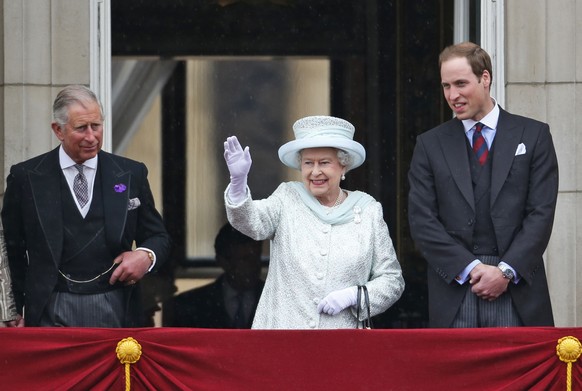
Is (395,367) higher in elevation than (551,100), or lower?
lower

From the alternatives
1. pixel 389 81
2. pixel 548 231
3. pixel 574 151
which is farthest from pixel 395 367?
pixel 389 81

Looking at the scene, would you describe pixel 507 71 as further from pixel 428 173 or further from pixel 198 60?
pixel 198 60

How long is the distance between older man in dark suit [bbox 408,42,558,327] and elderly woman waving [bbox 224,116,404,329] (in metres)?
0.23

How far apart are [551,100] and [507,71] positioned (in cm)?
31

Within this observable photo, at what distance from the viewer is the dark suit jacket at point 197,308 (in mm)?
10906

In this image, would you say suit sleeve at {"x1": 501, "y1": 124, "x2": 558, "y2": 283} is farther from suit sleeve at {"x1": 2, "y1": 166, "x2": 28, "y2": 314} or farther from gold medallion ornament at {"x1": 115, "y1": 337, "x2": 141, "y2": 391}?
suit sleeve at {"x1": 2, "y1": 166, "x2": 28, "y2": 314}

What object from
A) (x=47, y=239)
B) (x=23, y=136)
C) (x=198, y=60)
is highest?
(x=198, y=60)

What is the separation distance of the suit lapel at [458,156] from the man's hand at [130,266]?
147 centimetres

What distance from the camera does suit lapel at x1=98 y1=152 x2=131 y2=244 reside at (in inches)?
273

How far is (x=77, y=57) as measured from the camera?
876 centimetres

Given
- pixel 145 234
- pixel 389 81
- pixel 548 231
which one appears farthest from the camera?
pixel 389 81

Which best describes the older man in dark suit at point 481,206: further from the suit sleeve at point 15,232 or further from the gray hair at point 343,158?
the suit sleeve at point 15,232

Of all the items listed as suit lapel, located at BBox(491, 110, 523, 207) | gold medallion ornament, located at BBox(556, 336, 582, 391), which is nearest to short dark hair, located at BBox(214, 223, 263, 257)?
suit lapel, located at BBox(491, 110, 523, 207)

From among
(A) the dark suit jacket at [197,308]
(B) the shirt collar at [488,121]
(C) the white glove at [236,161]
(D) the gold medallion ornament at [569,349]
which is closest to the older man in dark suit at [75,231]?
(C) the white glove at [236,161]
